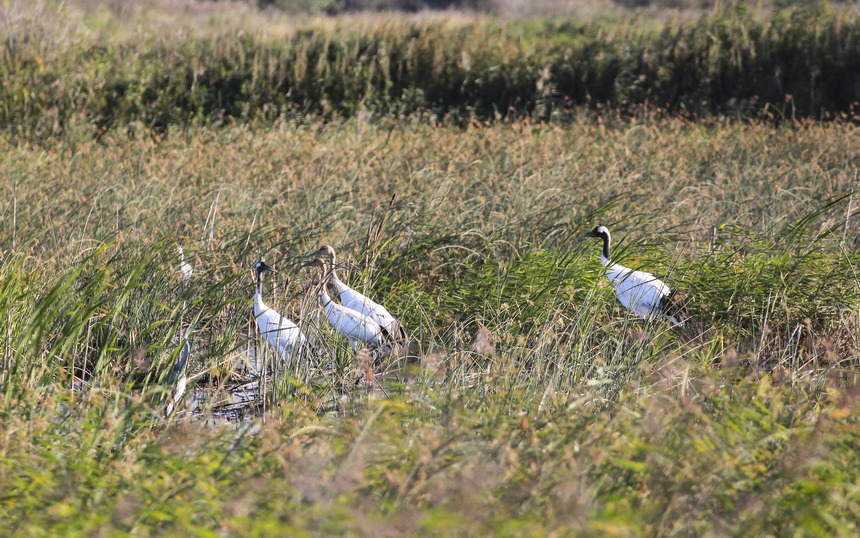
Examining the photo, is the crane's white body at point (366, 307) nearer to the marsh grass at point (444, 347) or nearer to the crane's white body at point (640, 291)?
the marsh grass at point (444, 347)

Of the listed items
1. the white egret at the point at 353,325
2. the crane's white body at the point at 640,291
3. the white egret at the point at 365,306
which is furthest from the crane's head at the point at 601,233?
the white egret at the point at 353,325

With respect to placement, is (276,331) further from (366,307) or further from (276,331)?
(366,307)

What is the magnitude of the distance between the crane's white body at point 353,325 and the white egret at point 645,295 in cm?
131

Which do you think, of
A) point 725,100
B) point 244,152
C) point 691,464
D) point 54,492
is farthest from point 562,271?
point 725,100

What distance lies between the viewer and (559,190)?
21.0 ft

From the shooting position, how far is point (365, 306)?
5.13m

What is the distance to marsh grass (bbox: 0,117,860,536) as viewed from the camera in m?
2.75

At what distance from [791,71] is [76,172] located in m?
9.75

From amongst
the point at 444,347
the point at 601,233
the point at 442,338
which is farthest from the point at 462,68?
the point at 444,347

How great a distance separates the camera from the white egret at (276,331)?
179 inches

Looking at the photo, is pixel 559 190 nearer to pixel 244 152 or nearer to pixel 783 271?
pixel 783 271

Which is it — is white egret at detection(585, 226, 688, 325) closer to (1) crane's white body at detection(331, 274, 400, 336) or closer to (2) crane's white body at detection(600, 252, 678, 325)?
(2) crane's white body at detection(600, 252, 678, 325)

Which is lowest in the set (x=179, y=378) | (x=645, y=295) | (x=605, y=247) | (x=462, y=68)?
(x=462, y=68)

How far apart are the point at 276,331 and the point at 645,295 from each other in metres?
1.95
